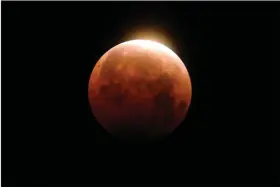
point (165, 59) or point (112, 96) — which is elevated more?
point (165, 59)

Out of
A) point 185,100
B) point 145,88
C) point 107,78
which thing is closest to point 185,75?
point 185,100

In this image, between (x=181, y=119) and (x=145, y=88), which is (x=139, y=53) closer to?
(x=145, y=88)

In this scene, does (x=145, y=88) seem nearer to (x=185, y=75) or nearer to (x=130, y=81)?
(x=130, y=81)

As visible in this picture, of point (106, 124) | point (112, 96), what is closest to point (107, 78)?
point (112, 96)

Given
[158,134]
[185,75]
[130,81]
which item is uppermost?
[185,75]

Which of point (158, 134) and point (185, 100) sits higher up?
point (185, 100)

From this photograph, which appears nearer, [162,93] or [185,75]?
[162,93]
